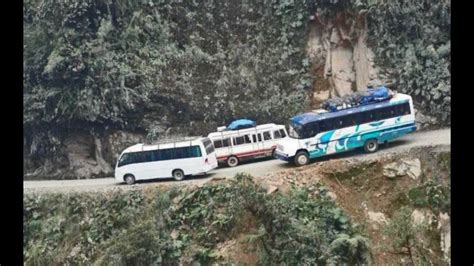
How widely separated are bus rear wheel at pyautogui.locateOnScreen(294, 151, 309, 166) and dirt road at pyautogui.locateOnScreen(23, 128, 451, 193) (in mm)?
71

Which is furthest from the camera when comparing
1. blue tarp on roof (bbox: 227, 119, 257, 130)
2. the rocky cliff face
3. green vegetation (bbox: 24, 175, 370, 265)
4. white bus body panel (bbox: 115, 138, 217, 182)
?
the rocky cliff face

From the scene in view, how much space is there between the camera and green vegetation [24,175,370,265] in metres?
5.02

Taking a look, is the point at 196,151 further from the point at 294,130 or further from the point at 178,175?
the point at 294,130

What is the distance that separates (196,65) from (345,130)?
1469 millimetres

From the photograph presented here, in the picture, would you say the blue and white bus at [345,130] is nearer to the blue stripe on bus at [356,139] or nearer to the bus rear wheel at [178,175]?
the blue stripe on bus at [356,139]

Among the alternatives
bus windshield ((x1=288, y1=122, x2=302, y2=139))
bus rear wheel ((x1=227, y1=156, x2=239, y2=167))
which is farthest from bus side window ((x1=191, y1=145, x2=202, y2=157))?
bus windshield ((x1=288, y1=122, x2=302, y2=139))

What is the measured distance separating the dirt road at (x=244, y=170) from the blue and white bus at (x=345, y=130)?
9cm

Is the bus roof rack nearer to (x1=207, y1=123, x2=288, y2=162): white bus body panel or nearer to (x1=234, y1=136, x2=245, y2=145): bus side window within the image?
(x1=207, y1=123, x2=288, y2=162): white bus body panel

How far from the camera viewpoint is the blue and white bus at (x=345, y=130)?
5.39 m

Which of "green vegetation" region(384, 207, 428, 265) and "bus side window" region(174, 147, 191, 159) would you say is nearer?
"green vegetation" region(384, 207, 428, 265)

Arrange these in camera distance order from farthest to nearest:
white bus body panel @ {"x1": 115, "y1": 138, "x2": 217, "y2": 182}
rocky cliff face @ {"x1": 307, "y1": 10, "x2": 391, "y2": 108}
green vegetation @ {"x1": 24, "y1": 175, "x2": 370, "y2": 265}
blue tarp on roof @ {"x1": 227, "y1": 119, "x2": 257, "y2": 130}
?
rocky cliff face @ {"x1": 307, "y1": 10, "x2": 391, "y2": 108}, blue tarp on roof @ {"x1": 227, "y1": 119, "x2": 257, "y2": 130}, white bus body panel @ {"x1": 115, "y1": 138, "x2": 217, "y2": 182}, green vegetation @ {"x1": 24, "y1": 175, "x2": 370, "y2": 265}

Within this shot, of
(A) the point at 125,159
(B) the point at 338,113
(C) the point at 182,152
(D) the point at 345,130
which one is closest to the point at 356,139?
(D) the point at 345,130

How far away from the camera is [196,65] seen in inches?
222

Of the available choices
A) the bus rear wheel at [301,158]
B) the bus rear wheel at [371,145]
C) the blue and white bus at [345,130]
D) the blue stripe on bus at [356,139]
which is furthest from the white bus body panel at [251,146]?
the bus rear wheel at [371,145]
